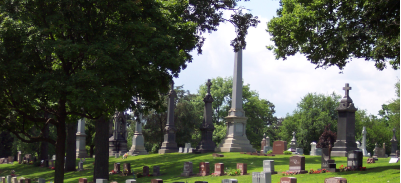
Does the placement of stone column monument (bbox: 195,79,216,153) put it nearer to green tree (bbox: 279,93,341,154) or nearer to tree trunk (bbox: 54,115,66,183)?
tree trunk (bbox: 54,115,66,183)

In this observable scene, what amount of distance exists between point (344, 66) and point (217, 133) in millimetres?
40915

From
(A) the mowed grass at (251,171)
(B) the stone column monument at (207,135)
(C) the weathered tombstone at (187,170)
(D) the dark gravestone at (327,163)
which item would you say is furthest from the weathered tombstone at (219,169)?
(B) the stone column monument at (207,135)

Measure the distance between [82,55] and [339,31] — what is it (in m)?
8.76

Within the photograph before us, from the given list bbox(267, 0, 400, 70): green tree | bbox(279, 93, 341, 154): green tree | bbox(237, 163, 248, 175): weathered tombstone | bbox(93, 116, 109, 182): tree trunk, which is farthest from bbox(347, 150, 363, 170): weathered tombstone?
bbox(279, 93, 341, 154): green tree

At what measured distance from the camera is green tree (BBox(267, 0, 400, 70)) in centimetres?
1360

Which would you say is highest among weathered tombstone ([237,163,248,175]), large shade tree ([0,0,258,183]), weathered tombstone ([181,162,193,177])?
large shade tree ([0,0,258,183])

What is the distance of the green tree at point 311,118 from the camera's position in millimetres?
55594

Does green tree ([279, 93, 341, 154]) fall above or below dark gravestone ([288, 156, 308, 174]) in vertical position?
above

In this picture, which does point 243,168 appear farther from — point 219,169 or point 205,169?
point 205,169

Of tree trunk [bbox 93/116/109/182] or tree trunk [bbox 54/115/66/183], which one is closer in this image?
tree trunk [bbox 54/115/66/183]

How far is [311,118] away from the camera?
56.5m

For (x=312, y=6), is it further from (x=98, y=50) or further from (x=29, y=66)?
(x=29, y=66)

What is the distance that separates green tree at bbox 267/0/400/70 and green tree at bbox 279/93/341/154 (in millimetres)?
39606

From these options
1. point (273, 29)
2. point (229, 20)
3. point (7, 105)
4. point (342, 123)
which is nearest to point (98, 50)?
point (7, 105)
